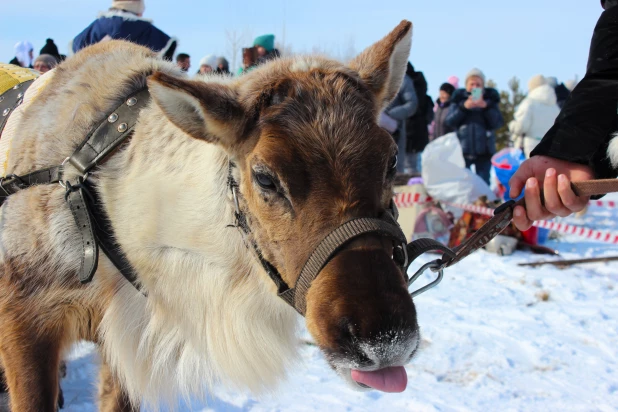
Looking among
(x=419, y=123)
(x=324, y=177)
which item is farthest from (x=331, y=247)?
(x=419, y=123)

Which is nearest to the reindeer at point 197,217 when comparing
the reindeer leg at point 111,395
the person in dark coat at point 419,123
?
the reindeer leg at point 111,395

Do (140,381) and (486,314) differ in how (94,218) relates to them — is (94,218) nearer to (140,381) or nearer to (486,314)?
(140,381)

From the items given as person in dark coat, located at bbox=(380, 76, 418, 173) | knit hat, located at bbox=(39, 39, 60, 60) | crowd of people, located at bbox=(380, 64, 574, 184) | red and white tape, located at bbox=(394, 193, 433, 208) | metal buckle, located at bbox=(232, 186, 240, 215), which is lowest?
red and white tape, located at bbox=(394, 193, 433, 208)

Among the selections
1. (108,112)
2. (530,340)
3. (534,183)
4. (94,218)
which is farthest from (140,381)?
(530,340)

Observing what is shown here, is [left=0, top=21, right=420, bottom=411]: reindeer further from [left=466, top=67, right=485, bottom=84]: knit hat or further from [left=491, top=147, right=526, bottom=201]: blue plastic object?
[left=466, top=67, right=485, bottom=84]: knit hat

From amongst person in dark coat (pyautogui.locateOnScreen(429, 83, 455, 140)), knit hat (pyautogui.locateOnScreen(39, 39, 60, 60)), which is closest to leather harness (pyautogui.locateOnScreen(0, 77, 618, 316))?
knit hat (pyautogui.locateOnScreen(39, 39, 60, 60))

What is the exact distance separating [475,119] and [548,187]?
7168 mm

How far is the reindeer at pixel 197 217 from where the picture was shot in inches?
75.8

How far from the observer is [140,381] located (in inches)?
107

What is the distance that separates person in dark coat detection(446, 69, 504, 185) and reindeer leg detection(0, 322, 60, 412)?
24.9ft

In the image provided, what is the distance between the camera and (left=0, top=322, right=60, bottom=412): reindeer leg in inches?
97.9

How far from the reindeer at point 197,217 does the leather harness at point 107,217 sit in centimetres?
3

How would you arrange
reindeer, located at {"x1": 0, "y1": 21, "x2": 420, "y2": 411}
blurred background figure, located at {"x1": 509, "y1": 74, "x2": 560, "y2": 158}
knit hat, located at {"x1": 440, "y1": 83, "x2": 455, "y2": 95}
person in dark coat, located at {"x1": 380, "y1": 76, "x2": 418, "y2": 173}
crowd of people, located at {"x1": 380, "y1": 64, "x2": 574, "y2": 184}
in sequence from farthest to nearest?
knit hat, located at {"x1": 440, "y1": 83, "x2": 455, "y2": 95}, blurred background figure, located at {"x1": 509, "y1": 74, "x2": 560, "y2": 158}, crowd of people, located at {"x1": 380, "y1": 64, "x2": 574, "y2": 184}, person in dark coat, located at {"x1": 380, "y1": 76, "x2": 418, "y2": 173}, reindeer, located at {"x1": 0, "y1": 21, "x2": 420, "y2": 411}

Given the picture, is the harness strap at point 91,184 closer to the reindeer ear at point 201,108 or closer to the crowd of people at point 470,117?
the reindeer ear at point 201,108
